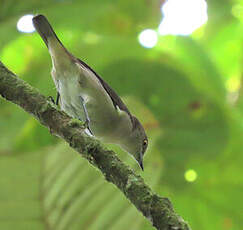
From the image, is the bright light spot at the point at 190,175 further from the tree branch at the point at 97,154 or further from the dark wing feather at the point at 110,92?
the tree branch at the point at 97,154

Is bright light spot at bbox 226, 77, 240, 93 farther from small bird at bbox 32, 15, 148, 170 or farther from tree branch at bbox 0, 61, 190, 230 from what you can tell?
tree branch at bbox 0, 61, 190, 230

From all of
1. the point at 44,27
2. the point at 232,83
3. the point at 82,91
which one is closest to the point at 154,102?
the point at 82,91

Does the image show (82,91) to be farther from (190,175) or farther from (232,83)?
(232,83)

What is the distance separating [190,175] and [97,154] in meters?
2.46

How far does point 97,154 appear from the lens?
1.88 metres

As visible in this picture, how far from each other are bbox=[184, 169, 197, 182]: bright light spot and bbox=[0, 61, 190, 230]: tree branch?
7.00 feet

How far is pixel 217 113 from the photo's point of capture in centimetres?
412

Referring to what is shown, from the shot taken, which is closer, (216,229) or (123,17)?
(216,229)

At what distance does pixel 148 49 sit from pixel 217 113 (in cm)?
78

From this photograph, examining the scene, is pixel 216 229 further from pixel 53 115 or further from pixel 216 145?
pixel 53 115

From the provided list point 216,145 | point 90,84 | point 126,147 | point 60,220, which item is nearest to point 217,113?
point 216,145

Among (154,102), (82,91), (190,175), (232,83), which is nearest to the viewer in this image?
(82,91)

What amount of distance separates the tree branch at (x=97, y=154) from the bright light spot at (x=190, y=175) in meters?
2.13

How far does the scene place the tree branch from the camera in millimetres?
1598
